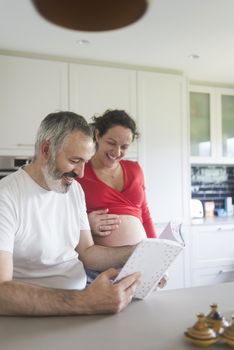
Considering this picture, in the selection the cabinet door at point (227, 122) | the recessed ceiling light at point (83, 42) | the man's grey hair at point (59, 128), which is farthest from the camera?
the cabinet door at point (227, 122)

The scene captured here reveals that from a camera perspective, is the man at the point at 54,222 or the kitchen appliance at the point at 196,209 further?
the kitchen appliance at the point at 196,209

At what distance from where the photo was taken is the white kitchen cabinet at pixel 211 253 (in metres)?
3.48

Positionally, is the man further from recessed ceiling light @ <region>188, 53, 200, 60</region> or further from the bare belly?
recessed ceiling light @ <region>188, 53, 200, 60</region>

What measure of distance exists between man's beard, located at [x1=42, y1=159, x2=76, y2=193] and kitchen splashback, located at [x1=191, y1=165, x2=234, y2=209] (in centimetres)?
293

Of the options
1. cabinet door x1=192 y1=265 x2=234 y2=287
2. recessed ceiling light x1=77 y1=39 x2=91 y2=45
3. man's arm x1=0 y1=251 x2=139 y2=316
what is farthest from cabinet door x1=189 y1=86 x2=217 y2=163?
man's arm x1=0 y1=251 x2=139 y2=316

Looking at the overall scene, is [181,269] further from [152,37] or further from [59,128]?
[59,128]

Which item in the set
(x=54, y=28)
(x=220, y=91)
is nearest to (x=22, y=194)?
(x=54, y=28)

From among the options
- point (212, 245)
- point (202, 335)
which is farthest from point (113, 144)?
point (212, 245)

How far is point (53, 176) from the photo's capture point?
130cm

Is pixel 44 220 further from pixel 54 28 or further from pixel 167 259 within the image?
pixel 54 28

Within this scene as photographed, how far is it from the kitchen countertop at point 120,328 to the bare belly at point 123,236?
0.42 metres

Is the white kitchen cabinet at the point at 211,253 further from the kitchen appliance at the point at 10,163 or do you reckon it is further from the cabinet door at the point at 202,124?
the kitchen appliance at the point at 10,163

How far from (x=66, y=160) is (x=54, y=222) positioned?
210 millimetres

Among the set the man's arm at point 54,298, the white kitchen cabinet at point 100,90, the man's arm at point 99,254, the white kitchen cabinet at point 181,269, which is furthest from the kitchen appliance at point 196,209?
the man's arm at point 54,298
